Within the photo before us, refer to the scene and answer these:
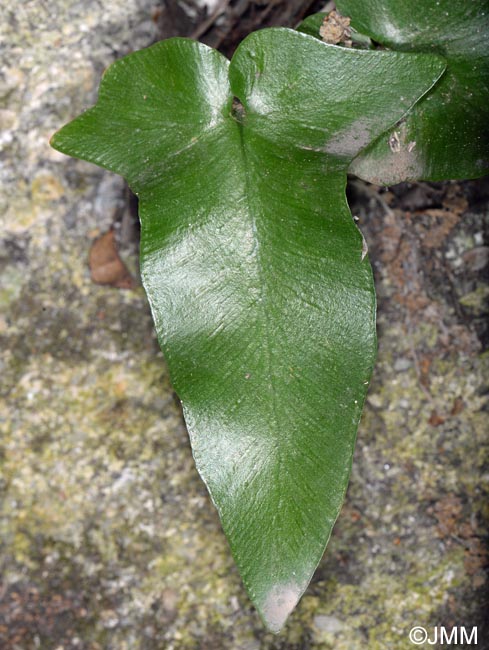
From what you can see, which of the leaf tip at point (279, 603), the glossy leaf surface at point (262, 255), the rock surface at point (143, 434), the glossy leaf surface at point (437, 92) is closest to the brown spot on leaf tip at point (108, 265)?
the rock surface at point (143, 434)

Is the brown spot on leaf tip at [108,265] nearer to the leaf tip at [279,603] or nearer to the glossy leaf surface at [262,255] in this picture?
the glossy leaf surface at [262,255]

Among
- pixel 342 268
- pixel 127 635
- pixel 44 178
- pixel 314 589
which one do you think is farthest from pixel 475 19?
pixel 127 635

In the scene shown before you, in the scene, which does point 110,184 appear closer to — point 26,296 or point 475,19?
point 26,296

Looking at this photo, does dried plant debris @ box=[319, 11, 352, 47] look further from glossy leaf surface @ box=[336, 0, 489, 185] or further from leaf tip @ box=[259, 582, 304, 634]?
leaf tip @ box=[259, 582, 304, 634]

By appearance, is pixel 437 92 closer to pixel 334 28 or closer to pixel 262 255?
pixel 334 28

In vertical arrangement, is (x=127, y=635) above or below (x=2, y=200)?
below
